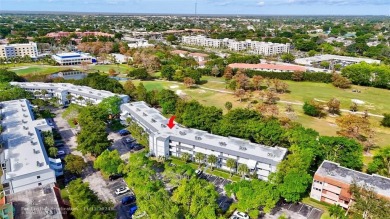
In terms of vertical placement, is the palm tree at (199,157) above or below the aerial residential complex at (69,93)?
below

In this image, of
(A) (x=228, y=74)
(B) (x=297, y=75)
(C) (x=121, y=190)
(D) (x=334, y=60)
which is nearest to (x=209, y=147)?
(C) (x=121, y=190)

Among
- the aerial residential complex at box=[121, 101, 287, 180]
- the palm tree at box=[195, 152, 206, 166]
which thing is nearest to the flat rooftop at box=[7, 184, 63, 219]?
the aerial residential complex at box=[121, 101, 287, 180]

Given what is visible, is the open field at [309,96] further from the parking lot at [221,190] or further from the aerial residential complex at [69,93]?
the parking lot at [221,190]

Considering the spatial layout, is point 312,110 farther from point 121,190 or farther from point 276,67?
point 121,190

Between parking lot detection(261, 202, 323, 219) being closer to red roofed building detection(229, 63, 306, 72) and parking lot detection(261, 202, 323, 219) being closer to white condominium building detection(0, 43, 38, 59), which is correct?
red roofed building detection(229, 63, 306, 72)

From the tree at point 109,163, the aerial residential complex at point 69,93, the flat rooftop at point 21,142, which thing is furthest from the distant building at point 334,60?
the flat rooftop at point 21,142

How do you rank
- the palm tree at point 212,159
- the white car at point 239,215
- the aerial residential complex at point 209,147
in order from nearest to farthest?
1. the white car at point 239,215
2. the aerial residential complex at point 209,147
3. the palm tree at point 212,159

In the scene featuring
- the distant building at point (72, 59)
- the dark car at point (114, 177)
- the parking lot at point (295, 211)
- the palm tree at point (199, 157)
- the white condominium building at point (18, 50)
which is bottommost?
the parking lot at point (295, 211)

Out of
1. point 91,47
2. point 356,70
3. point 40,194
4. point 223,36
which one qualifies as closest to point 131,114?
point 40,194
